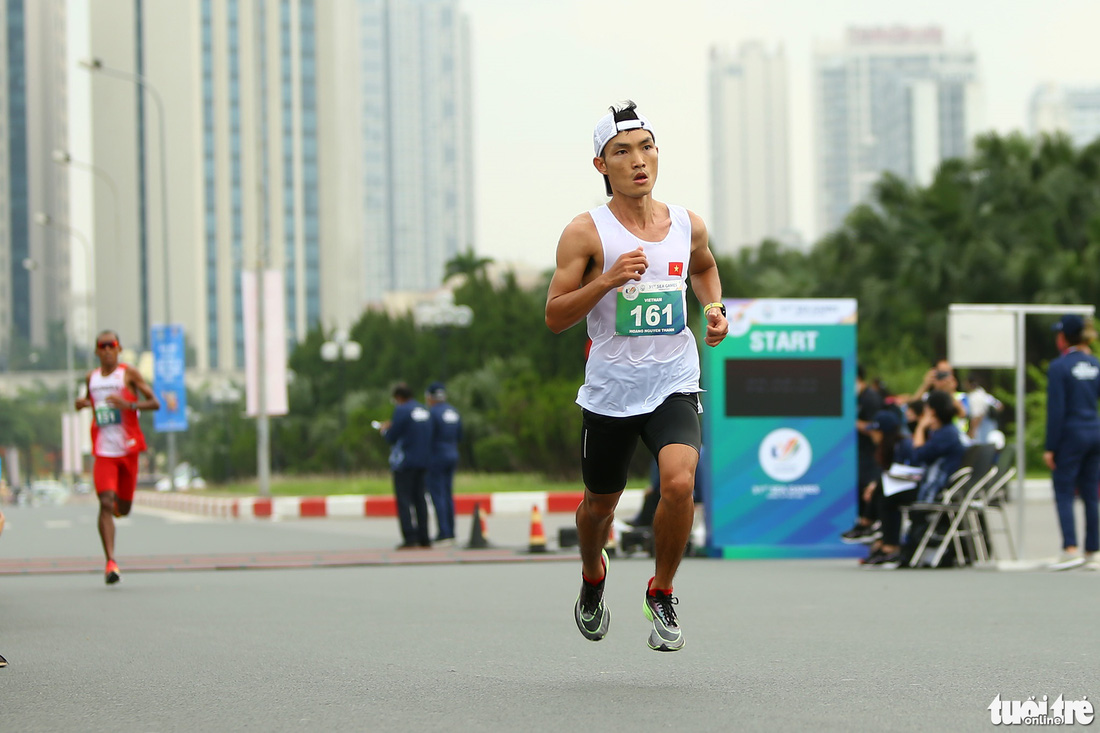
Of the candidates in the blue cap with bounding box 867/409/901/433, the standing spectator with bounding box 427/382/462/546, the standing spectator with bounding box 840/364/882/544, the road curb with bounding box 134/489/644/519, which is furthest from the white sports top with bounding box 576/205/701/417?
the road curb with bounding box 134/489/644/519

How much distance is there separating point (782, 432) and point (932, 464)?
175cm

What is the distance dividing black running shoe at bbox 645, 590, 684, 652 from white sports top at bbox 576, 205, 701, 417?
0.71m

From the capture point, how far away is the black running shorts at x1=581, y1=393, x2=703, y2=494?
6051 mm

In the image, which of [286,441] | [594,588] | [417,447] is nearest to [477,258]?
[286,441]

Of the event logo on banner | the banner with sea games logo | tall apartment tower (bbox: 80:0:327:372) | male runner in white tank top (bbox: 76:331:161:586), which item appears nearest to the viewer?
male runner in white tank top (bbox: 76:331:161:586)

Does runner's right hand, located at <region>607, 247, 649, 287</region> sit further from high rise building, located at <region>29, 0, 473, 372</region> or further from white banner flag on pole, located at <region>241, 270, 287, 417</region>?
high rise building, located at <region>29, 0, 473, 372</region>

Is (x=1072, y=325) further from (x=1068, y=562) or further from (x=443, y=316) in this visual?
(x=443, y=316)

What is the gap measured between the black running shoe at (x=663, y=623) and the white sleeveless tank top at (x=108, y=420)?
6.85m

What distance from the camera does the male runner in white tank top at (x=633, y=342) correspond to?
5.95 metres

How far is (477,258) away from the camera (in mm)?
76375

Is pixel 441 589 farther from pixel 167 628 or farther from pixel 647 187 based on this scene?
pixel 647 187

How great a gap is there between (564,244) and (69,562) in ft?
35.4

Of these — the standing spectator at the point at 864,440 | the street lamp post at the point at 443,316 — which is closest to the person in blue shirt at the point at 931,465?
the standing spectator at the point at 864,440

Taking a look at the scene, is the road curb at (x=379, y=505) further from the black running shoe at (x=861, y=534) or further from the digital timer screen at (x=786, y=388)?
the digital timer screen at (x=786, y=388)
